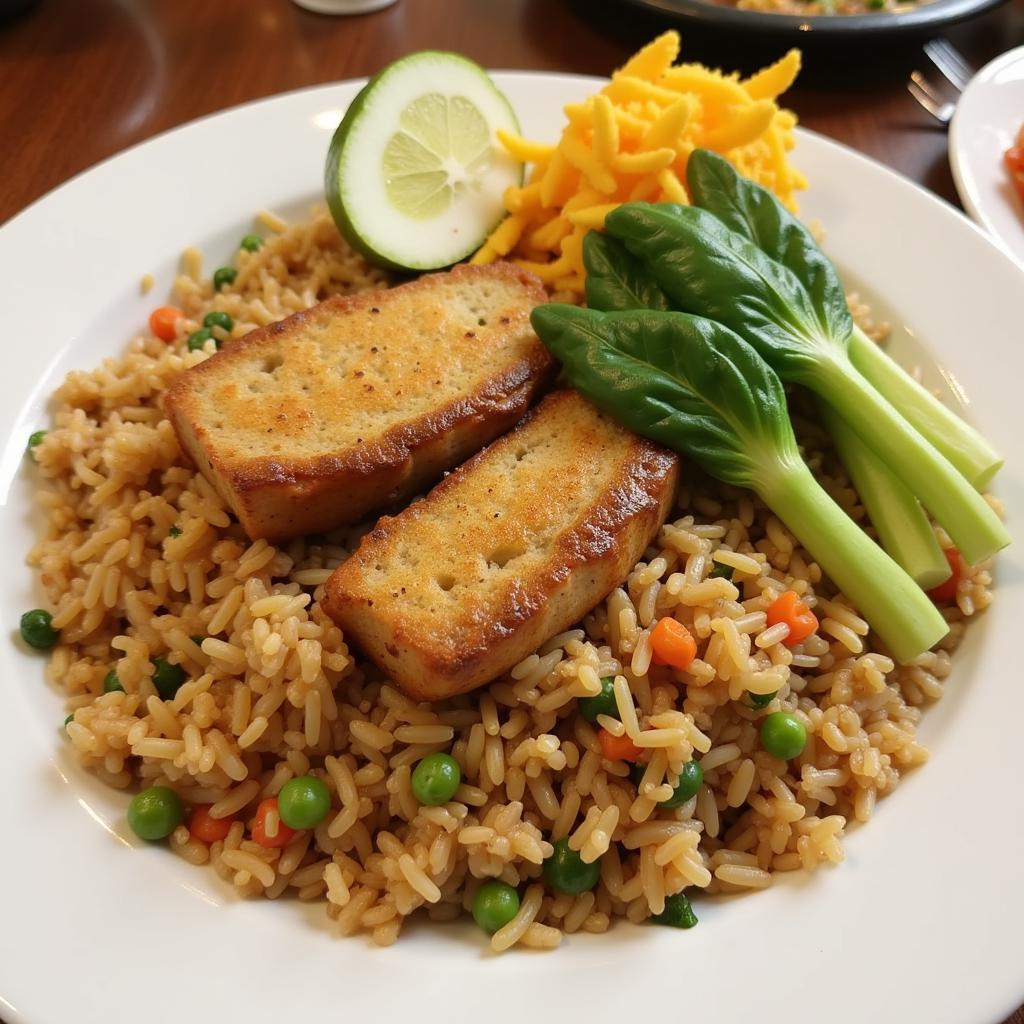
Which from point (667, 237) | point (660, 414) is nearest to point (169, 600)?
point (660, 414)

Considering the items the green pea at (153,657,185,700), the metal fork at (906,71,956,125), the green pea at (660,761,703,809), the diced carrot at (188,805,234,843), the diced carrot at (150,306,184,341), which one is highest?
the metal fork at (906,71,956,125)

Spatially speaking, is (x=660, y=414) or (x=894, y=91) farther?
(x=894, y=91)

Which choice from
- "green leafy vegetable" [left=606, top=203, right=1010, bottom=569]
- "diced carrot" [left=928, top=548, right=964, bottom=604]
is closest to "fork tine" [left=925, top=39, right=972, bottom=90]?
"green leafy vegetable" [left=606, top=203, right=1010, bottom=569]

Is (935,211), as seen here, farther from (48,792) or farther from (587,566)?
(48,792)

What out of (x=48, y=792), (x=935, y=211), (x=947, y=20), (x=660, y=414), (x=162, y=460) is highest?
(x=947, y=20)

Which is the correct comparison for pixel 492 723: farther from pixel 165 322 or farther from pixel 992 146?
pixel 992 146

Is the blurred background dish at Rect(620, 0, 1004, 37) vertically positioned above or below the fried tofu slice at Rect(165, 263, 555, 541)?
above

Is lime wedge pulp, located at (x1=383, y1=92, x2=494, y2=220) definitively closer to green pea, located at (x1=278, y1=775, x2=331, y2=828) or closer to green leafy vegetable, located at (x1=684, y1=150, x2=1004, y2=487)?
green leafy vegetable, located at (x1=684, y1=150, x2=1004, y2=487)
